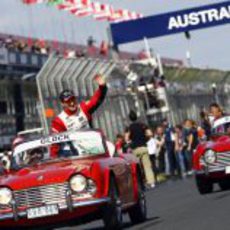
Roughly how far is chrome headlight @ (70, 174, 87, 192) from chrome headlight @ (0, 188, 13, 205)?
0.68 m

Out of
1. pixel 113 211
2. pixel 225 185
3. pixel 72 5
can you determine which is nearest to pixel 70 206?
pixel 113 211

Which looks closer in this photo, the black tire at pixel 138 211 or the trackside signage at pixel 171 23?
the black tire at pixel 138 211

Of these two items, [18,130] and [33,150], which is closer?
[33,150]

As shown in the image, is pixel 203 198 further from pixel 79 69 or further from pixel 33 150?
pixel 79 69

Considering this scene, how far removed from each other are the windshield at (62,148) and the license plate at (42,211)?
1.42m

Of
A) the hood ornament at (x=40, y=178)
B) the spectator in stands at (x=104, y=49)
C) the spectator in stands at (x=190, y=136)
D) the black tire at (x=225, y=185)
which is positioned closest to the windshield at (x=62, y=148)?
the hood ornament at (x=40, y=178)

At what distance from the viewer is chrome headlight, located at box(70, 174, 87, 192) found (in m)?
13.8

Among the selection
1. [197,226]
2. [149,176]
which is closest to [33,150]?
[197,226]

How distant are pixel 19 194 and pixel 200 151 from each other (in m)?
8.24

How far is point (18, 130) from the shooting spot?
36.8m

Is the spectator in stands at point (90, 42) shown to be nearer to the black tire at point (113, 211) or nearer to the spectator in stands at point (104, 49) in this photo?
the spectator in stands at point (104, 49)

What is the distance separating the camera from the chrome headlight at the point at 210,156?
2144 centimetres

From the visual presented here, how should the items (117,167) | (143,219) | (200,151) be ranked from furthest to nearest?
(200,151) → (143,219) → (117,167)

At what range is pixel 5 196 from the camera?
45.5ft
